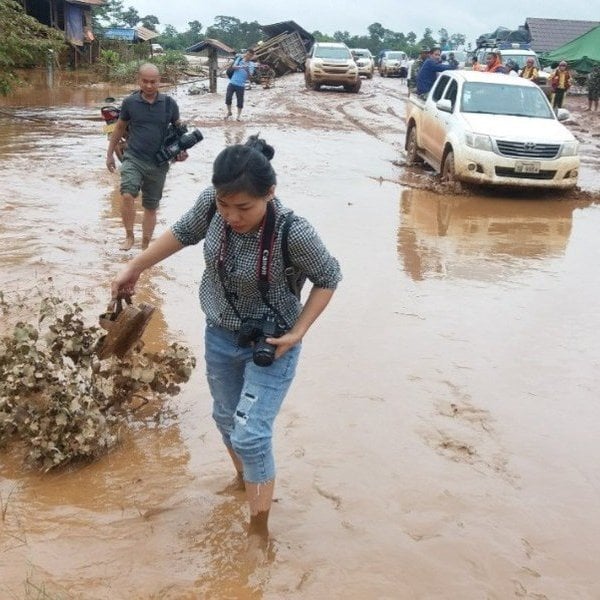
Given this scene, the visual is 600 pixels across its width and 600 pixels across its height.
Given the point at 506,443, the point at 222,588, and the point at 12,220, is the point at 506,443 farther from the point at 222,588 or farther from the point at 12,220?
the point at 12,220

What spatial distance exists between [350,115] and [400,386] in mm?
17417

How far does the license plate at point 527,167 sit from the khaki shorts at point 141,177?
561 centimetres

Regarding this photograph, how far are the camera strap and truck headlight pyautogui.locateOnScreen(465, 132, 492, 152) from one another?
27.6ft

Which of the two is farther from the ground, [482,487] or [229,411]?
[229,411]

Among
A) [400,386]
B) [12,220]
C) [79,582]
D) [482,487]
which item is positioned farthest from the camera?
[12,220]

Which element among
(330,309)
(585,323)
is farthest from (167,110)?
(585,323)

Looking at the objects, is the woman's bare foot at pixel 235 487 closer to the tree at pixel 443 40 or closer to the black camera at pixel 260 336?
the black camera at pixel 260 336

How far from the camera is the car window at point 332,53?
2803 centimetres

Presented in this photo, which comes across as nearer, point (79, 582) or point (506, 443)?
point (79, 582)

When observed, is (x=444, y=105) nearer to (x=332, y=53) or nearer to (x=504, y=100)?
(x=504, y=100)

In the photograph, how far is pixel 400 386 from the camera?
4.62 meters

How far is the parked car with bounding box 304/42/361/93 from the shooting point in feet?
90.2

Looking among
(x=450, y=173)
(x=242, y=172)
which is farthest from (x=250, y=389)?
(x=450, y=173)

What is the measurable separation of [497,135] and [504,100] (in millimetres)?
1323
